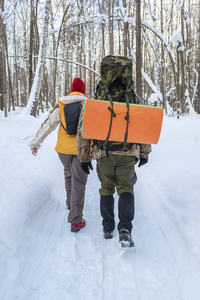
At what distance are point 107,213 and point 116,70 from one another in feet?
5.02

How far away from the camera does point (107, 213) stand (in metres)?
2.41

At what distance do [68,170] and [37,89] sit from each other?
674 cm

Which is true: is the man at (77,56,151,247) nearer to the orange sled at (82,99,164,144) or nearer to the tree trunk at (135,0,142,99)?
the orange sled at (82,99,164,144)

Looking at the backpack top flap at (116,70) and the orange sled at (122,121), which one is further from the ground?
the backpack top flap at (116,70)

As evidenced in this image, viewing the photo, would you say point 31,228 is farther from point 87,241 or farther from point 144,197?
point 144,197

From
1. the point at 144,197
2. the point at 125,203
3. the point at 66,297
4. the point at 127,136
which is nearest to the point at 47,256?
the point at 66,297

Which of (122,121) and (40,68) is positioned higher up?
(40,68)

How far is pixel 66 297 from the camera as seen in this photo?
1.69 metres

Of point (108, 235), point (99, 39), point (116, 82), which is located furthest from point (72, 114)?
point (99, 39)

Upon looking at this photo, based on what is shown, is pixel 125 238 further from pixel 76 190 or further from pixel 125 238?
pixel 76 190

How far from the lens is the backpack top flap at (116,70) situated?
209cm

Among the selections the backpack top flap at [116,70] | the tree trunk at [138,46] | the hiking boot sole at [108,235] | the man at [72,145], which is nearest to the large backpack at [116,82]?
the backpack top flap at [116,70]

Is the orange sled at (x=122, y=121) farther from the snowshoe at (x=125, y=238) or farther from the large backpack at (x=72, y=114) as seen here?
the snowshoe at (x=125, y=238)

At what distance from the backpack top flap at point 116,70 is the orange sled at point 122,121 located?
26 centimetres
